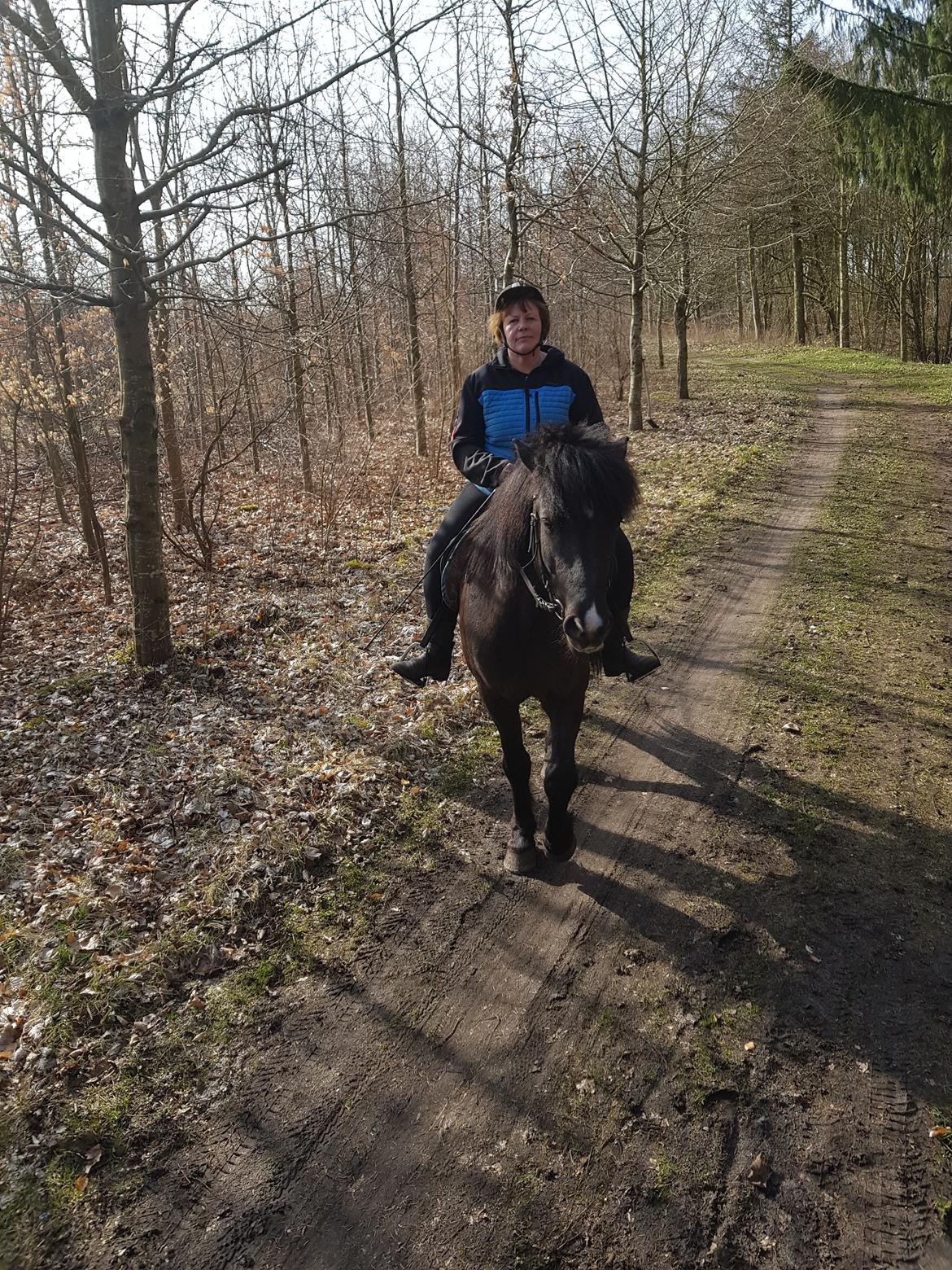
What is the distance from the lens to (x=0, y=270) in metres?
6.12

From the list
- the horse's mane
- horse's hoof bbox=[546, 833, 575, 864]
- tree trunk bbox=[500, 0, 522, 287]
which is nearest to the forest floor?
horse's hoof bbox=[546, 833, 575, 864]

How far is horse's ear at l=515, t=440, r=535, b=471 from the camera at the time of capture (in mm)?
3252

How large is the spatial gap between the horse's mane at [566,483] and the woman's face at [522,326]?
1.17 m

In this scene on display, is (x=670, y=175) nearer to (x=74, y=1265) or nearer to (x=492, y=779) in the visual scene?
(x=492, y=779)

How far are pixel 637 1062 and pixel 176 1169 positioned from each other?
194 centimetres

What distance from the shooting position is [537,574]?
348 cm

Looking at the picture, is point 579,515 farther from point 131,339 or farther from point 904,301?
point 904,301

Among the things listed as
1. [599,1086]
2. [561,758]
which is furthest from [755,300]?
[599,1086]

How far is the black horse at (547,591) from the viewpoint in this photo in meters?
3.05

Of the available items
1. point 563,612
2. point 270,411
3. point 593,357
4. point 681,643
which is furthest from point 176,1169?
point 593,357

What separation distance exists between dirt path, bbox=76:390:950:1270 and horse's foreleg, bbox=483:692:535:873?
14 cm

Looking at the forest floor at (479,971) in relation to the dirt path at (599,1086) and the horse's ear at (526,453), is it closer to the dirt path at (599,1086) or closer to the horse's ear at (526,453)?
the dirt path at (599,1086)

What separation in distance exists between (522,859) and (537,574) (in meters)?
1.83

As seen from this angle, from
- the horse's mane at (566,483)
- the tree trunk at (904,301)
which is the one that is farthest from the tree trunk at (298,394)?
the tree trunk at (904,301)
